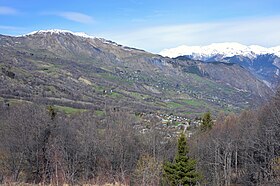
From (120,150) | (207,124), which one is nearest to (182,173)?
(120,150)

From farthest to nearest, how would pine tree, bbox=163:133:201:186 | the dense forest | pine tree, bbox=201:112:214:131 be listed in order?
pine tree, bbox=201:112:214:131
pine tree, bbox=163:133:201:186
the dense forest

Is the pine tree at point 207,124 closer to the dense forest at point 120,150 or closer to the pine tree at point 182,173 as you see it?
the dense forest at point 120,150

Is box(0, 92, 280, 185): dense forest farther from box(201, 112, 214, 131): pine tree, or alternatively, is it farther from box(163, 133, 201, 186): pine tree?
box(201, 112, 214, 131): pine tree

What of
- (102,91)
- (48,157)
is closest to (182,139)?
(48,157)

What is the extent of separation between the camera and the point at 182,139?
2925 centimetres

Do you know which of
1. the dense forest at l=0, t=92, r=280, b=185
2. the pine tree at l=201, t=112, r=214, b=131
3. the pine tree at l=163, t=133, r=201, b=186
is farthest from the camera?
the pine tree at l=201, t=112, r=214, b=131

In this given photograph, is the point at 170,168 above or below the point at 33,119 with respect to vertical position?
below

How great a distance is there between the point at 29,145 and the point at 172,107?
129290mm

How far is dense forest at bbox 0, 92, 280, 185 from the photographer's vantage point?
27344 mm

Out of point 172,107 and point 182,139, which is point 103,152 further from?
point 172,107

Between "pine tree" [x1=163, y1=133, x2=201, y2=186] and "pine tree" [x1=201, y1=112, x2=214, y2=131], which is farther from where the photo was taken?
"pine tree" [x1=201, y1=112, x2=214, y2=131]

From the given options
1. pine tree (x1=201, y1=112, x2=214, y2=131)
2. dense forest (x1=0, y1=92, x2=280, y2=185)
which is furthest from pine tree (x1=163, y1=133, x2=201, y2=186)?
pine tree (x1=201, y1=112, x2=214, y2=131)

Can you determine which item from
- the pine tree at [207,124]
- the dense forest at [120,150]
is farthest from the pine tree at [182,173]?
the pine tree at [207,124]

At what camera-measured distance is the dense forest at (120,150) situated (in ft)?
89.7
